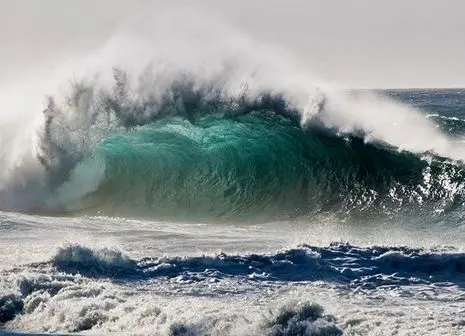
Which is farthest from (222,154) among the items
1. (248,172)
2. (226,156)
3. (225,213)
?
(225,213)

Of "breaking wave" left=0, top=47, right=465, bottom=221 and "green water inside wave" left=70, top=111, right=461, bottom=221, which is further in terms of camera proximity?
"breaking wave" left=0, top=47, right=465, bottom=221

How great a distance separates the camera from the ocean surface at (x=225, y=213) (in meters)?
7.92

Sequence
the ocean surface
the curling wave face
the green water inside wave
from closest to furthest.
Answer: the ocean surface < the green water inside wave < the curling wave face

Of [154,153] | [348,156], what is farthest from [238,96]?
[348,156]

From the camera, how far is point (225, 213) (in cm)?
1620

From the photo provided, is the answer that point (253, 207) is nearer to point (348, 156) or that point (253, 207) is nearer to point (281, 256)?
point (348, 156)

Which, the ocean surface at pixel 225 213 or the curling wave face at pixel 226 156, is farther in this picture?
the curling wave face at pixel 226 156

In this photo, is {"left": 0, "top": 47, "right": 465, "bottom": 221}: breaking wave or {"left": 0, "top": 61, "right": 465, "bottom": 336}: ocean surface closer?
{"left": 0, "top": 61, "right": 465, "bottom": 336}: ocean surface

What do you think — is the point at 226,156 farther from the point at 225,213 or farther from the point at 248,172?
the point at 225,213

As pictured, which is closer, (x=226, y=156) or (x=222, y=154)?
(x=226, y=156)

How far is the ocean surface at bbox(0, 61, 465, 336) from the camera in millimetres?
7922

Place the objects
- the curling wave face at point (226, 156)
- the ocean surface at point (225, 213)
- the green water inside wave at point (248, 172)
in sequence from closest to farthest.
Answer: the ocean surface at point (225, 213), the green water inside wave at point (248, 172), the curling wave face at point (226, 156)

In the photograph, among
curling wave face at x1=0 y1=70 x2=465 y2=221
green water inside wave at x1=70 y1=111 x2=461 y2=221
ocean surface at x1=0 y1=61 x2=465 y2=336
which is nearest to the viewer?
ocean surface at x1=0 y1=61 x2=465 y2=336

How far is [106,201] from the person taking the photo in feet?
58.3
